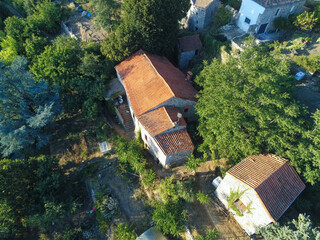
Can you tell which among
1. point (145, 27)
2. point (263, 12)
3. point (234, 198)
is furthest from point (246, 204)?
point (263, 12)

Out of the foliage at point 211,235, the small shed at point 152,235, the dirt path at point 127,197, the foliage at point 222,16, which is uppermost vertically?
the foliage at point 222,16

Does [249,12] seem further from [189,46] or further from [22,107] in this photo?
[22,107]

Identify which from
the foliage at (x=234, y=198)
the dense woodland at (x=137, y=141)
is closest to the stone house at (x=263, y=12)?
the dense woodland at (x=137, y=141)

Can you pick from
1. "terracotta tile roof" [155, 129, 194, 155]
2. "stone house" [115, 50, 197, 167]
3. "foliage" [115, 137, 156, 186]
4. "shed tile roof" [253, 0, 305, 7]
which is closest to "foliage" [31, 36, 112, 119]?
"stone house" [115, 50, 197, 167]

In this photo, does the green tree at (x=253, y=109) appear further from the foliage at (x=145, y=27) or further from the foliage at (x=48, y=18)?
the foliage at (x=48, y=18)

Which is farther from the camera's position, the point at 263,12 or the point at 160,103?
the point at 263,12

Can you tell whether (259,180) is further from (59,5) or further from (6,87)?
(59,5)
